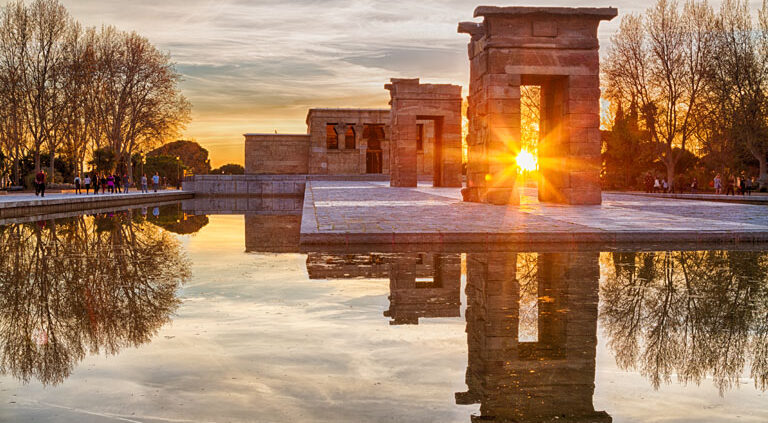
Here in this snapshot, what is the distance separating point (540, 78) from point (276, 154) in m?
49.3

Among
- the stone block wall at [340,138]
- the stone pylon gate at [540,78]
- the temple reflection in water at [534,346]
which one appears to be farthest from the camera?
the stone block wall at [340,138]

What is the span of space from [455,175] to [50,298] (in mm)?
33035

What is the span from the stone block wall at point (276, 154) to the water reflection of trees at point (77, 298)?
5436 centimetres

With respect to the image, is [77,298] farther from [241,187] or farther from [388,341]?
[241,187]

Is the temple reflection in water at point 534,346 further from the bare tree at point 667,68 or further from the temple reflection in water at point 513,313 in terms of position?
the bare tree at point 667,68

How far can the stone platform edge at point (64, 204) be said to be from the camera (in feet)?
77.7

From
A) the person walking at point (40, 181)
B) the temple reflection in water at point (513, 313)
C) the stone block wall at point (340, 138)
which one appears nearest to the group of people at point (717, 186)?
the stone block wall at point (340, 138)

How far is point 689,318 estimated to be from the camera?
5820mm

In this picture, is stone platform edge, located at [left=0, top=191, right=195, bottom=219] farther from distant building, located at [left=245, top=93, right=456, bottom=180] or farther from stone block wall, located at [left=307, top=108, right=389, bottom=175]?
stone block wall, located at [left=307, top=108, right=389, bottom=175]

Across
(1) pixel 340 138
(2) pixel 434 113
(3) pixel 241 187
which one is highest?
(1) pixel 340 138

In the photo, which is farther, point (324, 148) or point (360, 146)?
point (360, 146)

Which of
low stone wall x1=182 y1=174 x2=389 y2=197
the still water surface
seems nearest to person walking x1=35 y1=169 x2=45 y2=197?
low stone wall x1=182 y1=174 x2=389 y2=197

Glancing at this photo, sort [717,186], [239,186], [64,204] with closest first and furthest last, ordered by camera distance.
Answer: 1. [64,204]
2. [717,186]
3. [239,186]

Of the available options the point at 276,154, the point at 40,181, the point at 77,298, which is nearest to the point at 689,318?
the point at 77,298
